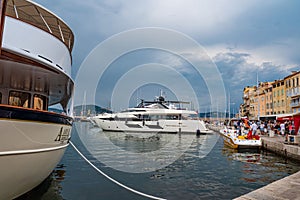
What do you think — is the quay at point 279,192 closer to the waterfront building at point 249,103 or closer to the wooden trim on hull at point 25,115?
the wooden trim on hull at point 25,115

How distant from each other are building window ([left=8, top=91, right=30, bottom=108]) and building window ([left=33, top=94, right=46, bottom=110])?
0.22 metres

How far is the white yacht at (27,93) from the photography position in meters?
4.73

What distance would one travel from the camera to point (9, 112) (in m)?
4.53

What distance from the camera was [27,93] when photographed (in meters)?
7.65

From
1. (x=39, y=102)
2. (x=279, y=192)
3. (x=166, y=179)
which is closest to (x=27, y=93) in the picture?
(x=39, y=102)

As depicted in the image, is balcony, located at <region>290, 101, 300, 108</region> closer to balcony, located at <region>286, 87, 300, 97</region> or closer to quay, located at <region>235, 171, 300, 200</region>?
balcony, located at <region>286, 87, 300, 97</region>

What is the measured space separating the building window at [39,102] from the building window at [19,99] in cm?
22

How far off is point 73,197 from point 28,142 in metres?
3.38

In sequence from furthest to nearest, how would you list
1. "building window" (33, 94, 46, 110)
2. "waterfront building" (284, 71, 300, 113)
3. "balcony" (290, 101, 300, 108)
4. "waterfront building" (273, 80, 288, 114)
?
"waterfront building" (273, 80, 288, 114) → "waterfront building" (284, 71, 300, 113) → "balcony" (290, 101, 300, 108) → "building window" (33, 94, 46, 110)

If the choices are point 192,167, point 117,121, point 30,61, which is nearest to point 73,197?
point 30,61

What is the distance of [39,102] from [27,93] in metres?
0.51

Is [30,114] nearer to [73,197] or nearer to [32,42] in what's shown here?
[32,42]

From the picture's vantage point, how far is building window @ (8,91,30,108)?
7.18 meters

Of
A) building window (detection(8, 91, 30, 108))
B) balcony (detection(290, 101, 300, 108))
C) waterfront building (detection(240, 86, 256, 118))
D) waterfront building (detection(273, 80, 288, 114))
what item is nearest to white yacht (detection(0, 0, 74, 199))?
building window (detection(8, 91, 30, 108))
